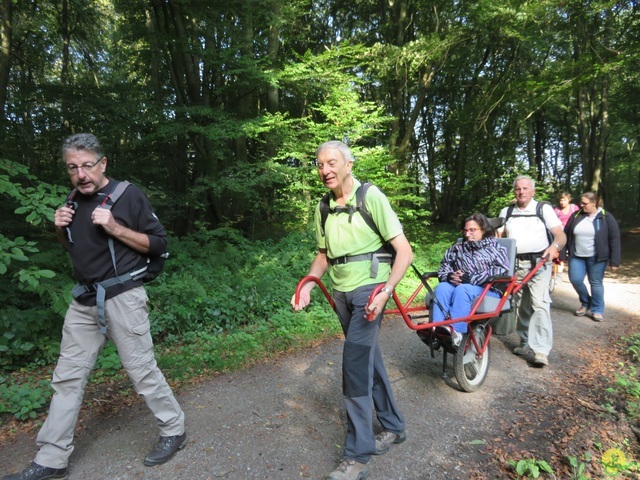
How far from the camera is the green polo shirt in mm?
2484

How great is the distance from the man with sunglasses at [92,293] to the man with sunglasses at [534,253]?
414 cm

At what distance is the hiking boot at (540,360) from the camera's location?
4.45m

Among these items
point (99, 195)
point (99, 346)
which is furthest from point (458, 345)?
point (99, 195)

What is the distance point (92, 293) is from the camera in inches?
97.0

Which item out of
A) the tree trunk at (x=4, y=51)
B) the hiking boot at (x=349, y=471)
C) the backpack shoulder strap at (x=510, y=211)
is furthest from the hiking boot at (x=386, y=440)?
the tree trunk at (x=4, y=51)

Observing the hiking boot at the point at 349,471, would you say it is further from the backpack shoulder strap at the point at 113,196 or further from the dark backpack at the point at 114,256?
the backpack shoulder strap at the point at 113,196

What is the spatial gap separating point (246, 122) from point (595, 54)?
9414 millimetres

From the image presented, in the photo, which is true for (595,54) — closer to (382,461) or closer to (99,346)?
(382,461)

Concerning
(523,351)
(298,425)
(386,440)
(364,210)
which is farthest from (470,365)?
(364,210)

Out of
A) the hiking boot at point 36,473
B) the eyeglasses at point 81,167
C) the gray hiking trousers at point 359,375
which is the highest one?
the eyeglasses at point 81,167

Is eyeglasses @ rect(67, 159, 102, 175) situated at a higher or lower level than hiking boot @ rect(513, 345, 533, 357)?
higher

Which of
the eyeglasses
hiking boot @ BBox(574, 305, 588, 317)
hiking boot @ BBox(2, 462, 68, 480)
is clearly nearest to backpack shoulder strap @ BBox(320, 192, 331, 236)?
the eyeglasses

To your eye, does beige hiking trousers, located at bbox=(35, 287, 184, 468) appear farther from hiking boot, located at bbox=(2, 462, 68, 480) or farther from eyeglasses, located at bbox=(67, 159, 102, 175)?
eyeglasses, located at bbox=(67, 159, 102, 175)

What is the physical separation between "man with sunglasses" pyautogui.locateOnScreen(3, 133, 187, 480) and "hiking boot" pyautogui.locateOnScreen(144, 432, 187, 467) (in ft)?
1.21
